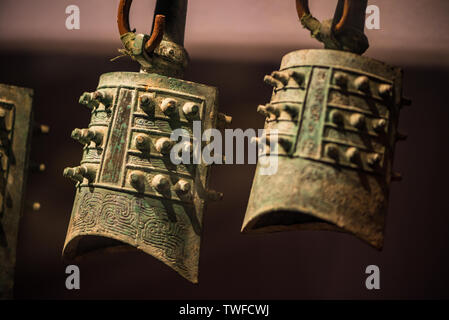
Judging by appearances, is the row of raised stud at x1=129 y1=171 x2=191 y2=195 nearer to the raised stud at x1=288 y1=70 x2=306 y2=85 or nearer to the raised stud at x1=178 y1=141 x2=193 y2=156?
the raised stud at x1=178 y1=141 x2=193 y2=156

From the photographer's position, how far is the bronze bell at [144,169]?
274 centimetres

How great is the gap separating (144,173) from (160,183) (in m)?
0.09

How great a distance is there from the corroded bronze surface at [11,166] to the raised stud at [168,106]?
0.52 m

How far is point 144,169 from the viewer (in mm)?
2760

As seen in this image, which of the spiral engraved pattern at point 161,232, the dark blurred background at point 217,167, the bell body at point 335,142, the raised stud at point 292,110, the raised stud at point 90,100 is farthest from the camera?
the dark blurred background at point 217,167

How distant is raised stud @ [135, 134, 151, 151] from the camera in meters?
2.74

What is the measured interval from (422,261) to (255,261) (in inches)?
33.0

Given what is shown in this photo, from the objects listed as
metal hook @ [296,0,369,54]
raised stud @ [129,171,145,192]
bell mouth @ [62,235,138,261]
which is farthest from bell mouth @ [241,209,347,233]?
metal hook @ [296,0,369,54]

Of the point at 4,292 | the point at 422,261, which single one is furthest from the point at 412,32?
the point at 4,292

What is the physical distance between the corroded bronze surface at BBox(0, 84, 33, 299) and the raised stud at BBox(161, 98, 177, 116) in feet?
1.72

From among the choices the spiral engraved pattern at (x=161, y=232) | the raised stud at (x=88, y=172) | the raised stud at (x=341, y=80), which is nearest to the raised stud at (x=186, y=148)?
the spiral engraved pattern at (x=161, y=232)

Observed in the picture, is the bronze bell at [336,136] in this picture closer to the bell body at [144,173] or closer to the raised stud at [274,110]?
the raised stud at [274,110]

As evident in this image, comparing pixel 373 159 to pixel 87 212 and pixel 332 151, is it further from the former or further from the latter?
pixel 87 212

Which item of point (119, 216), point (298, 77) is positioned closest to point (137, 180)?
point (119, 216)
